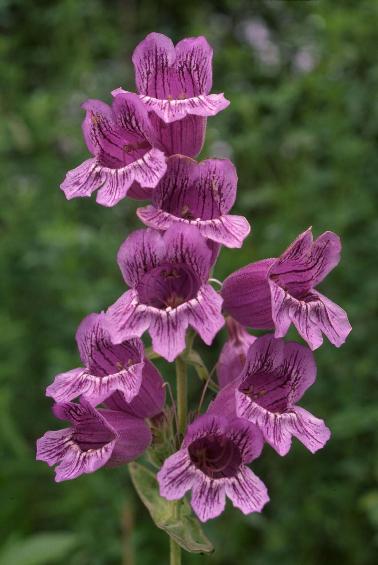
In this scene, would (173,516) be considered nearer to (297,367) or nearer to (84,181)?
(297,367)

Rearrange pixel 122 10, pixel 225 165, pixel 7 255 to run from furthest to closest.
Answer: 1. pixel 122 10
2. pixel 7 255
3. pixel 225 165

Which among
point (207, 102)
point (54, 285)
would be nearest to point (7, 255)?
point (54, 285)

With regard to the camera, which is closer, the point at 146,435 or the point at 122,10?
the point at 146,435

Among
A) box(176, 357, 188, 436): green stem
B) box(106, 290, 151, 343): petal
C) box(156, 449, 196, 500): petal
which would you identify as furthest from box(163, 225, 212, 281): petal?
box(156, 449, 196, 500): petal

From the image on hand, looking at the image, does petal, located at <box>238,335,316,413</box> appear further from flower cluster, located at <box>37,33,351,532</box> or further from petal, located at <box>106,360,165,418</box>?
petal, located at <box>106,360,165,418</box>

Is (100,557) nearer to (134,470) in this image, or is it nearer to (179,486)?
(134,470)

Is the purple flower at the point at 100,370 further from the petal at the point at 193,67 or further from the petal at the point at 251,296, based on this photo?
the petal at the point at 193,67

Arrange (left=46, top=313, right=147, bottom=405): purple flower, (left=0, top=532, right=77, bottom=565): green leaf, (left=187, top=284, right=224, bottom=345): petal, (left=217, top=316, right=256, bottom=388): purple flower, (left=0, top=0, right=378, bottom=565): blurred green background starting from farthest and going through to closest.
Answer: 1. (left=0, top=0, right=378, bottom=565): blurred green background
2. (left=0, top=532, right=77, bottom=565): green leaf
3. (left=217, top=316, right=256, bottom=388): purple flower
4. (left=46, top=313, right=147, bottom=405): purple flower
5. (left=187, top=284, right=224, bottom=345): petal

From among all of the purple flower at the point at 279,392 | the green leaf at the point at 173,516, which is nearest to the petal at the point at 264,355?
the purple flower at the point at 279,392
